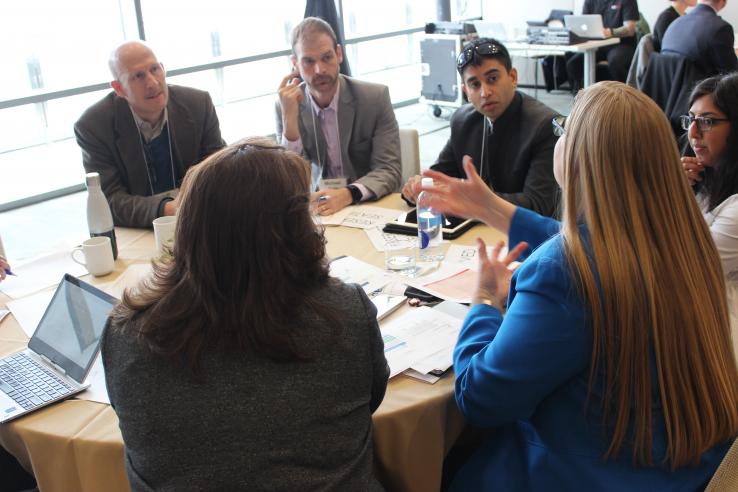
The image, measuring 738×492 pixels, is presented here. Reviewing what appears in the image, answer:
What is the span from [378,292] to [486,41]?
50.3 inches

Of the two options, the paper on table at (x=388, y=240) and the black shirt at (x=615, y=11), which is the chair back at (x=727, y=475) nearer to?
the paper on table at (x=388, y=240)

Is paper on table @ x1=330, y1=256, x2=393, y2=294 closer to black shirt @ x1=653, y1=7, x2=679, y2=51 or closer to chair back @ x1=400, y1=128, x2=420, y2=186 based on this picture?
chair back @ x1=400, y1=128, x2=420, y2=186

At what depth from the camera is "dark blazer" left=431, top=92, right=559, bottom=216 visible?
2.72 metres

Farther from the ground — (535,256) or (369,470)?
(535,256)

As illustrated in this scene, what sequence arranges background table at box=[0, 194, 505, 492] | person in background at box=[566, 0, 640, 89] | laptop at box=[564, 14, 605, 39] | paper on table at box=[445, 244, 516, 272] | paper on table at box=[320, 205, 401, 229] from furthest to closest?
person in background at box=[566, 0, 640, 89] → laptop at box=[564, 14, 605, 39] → paper on table at box=[320, 205, 401, 229] → paper on table at box=[445, 244, 516, 272] → background table at box=[0, 194, 505, 492]

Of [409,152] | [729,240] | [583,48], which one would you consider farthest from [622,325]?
[583,48]

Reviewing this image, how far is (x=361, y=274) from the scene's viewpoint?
6.88 feet

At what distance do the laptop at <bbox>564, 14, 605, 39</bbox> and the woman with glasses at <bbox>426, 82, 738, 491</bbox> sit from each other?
252 inches

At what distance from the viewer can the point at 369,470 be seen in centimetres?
134

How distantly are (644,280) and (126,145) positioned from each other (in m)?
2.26

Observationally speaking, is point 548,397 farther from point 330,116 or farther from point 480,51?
point 330,116

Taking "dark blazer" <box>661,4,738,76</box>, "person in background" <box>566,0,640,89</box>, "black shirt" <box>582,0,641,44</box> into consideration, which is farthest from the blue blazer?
"black shirt" <box>582,0,641,44</box>

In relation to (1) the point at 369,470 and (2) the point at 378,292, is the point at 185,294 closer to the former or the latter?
(1) the point at 369,470

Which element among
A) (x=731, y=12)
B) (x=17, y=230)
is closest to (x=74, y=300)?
(x=17, y=230)
